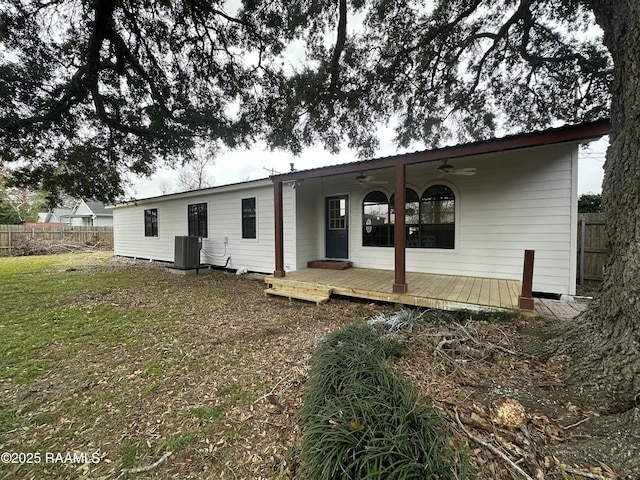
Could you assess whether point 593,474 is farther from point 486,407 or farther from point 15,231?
point 15,231

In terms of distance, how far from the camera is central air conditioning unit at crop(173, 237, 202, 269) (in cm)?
873

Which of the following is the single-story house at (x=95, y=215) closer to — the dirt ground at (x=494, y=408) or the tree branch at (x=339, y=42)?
the tree branch at (x=339, y=42)

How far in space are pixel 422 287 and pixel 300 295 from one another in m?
2.41

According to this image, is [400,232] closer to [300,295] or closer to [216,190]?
[300,295]

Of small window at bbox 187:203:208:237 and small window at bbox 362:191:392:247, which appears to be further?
small window at bbox 187:203:208:237

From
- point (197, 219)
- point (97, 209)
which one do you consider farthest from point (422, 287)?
point (97, 209)

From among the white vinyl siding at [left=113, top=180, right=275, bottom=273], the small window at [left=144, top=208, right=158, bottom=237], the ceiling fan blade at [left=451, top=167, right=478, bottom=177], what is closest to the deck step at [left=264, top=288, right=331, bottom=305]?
the white vinyl siding at [left=113, top=180, right=275, bottom=273]

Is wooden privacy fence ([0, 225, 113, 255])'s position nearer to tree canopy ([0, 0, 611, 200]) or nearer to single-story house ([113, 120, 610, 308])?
tree canopy ([0, 0, 611, 200])

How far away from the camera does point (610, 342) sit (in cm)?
196

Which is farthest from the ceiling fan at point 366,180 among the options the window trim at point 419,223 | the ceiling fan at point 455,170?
the ceiling fan at point 455,170

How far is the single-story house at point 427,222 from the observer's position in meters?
4.56

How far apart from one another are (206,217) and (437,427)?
9.39 m

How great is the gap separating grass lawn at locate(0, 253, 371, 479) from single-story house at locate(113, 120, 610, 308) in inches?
68.9

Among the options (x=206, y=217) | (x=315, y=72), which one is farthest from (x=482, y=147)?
(x=206, y=217)
